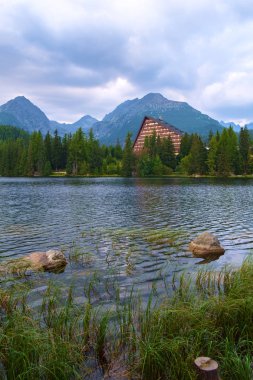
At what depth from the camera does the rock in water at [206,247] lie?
18.6 metres

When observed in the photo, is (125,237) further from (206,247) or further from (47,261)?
(47,261)

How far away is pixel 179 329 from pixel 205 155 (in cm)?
13011

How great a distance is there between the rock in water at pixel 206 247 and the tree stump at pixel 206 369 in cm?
1290

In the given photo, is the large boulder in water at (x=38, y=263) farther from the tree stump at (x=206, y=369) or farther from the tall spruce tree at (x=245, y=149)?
the tall spruce tree at (x=245, y=149)

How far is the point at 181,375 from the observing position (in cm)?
621

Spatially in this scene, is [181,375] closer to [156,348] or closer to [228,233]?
[156,348]

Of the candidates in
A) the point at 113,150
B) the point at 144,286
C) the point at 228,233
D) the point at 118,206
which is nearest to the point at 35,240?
the point at 144,286

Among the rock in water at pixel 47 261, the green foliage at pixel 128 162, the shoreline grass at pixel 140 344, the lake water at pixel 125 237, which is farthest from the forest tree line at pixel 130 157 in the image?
the shoreline grass at pixel 140 344

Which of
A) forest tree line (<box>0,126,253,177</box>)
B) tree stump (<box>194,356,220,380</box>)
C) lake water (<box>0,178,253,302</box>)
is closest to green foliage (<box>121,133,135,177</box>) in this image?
forest tree line (<box>0,126,253,177</box>)

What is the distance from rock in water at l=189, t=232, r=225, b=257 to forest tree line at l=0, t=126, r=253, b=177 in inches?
4365

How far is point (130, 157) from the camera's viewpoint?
14375cm

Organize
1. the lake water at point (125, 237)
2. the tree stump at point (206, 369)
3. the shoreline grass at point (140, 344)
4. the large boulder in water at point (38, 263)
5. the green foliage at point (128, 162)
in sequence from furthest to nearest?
the green foliage at point (128, 162) < the lake water at point (125, 237) < the large boulder in water at point (38, 263) < the shoreline grass at point (140, 344) < the tree stump at point (206, 369)

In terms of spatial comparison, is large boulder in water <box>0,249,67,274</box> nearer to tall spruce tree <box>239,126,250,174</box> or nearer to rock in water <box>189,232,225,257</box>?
rock in water <box>189,232,225,257</box>

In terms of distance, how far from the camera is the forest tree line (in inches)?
5064
